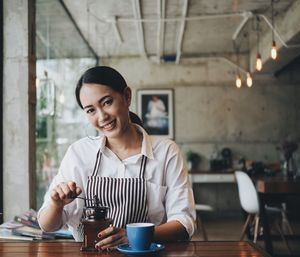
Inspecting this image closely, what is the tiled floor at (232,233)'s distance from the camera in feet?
16.4

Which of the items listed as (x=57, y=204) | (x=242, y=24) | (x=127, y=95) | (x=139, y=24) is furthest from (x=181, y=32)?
(x=57, y=204)

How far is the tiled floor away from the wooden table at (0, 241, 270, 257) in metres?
3.58

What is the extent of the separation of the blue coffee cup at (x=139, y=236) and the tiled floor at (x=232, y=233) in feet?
12.6

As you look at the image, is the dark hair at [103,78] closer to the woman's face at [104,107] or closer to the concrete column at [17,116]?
the woman's face at [104,107]

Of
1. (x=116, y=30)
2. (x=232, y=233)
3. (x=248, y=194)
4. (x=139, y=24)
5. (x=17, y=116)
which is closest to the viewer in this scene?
(x=17, y=116)

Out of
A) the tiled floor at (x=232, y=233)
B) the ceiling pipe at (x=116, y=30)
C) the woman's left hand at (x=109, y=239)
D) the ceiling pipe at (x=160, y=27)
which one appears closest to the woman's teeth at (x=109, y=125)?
the woman's left hand at (x=109, y=239)

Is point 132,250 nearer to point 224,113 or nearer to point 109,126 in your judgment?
point 109,126

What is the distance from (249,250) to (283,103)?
7.00m

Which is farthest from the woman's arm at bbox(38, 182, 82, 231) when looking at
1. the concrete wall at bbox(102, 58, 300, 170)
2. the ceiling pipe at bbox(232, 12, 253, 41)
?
the concrete wall at bbox(102, 58, 300, 170)

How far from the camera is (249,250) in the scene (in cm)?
142

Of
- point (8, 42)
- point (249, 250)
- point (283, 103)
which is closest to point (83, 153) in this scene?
point (249, 250)

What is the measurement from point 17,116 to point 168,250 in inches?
90.8

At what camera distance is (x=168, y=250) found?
55.7 inches

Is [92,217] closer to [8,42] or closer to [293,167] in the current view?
[8,42]
